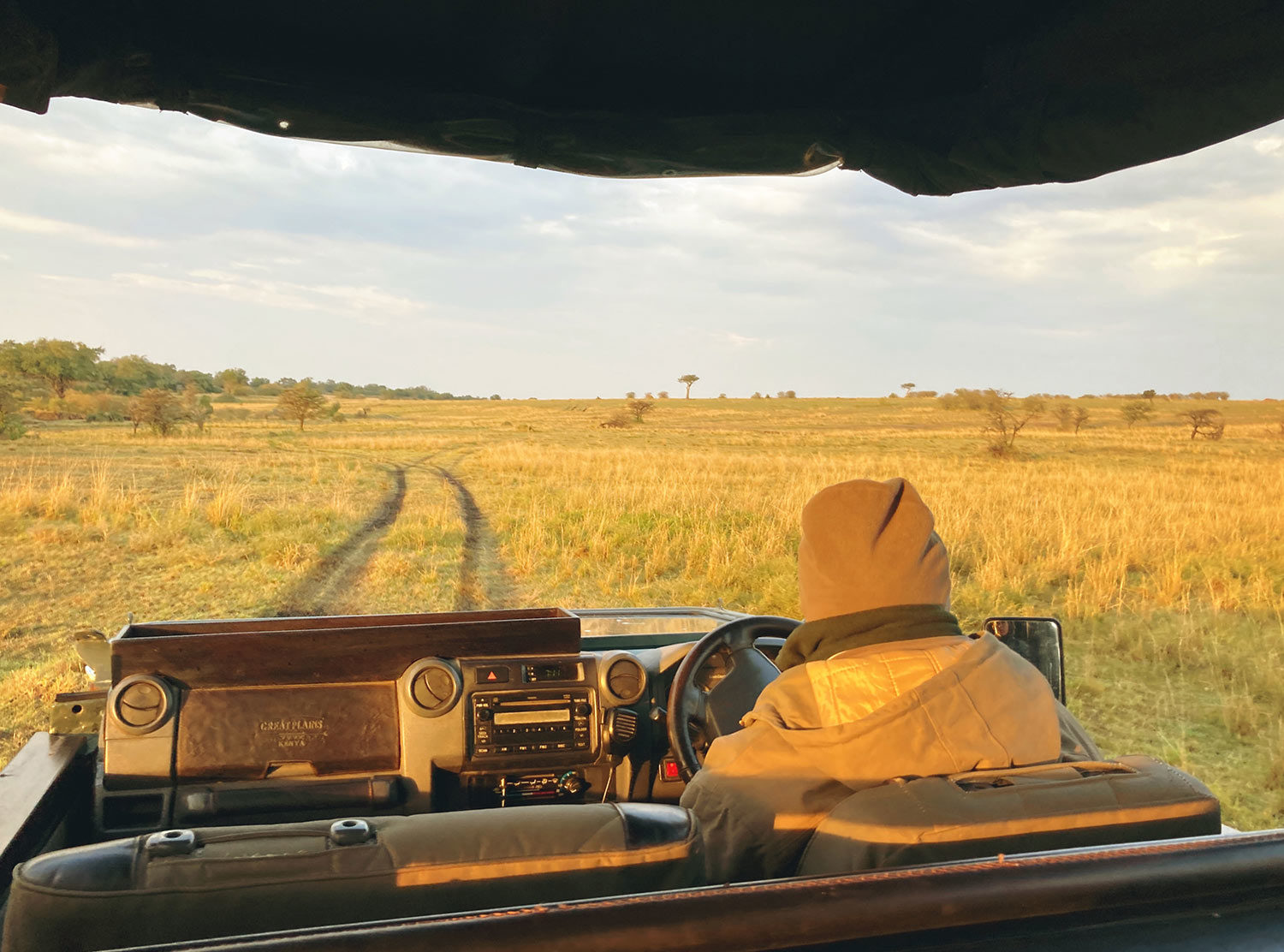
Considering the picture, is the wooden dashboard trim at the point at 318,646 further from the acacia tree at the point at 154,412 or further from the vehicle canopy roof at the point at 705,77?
the acacia tree at the point at 154,412

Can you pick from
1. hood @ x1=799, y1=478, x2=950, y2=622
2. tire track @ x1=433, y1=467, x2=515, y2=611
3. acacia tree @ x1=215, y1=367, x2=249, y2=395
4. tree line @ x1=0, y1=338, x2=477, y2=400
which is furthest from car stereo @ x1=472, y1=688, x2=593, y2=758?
acacia tree @ x1=215, y1=367, x2=249, y2=395

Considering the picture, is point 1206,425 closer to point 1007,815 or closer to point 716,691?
point 716,691

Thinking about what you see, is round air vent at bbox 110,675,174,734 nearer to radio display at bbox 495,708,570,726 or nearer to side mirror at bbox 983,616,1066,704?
radio display at bbox 495,708,570,726

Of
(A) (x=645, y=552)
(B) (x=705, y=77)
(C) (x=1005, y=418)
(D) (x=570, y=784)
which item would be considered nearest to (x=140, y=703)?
(D) (x=570, y=784)

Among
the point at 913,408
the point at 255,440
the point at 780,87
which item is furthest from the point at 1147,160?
the point at 913,408

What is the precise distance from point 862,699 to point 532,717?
118 cm

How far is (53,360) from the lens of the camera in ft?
112

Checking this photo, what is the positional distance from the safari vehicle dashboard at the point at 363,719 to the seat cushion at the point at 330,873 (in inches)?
44.5

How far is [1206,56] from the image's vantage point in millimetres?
1733

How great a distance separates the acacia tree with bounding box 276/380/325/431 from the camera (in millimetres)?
42875

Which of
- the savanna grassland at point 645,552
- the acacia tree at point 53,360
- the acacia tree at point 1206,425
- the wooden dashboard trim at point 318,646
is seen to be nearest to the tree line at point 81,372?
the acacia tree at point 53,360

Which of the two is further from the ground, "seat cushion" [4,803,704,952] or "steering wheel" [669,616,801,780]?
"seat cushion" [4,803,704,952]

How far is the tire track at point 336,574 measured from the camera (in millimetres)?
8055

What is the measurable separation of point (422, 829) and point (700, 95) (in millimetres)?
1918
